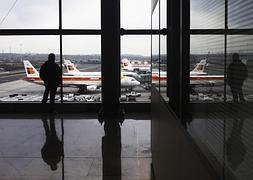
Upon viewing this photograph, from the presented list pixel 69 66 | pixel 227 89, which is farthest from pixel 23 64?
pixel 227 89

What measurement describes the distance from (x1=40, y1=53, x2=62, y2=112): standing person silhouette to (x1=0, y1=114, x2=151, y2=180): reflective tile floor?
1.34m

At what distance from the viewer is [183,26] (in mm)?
2475

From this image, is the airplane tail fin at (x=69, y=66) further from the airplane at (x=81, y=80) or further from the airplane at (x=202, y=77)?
the airplane at (x=202, y=77)

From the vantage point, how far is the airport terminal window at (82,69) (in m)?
11.3

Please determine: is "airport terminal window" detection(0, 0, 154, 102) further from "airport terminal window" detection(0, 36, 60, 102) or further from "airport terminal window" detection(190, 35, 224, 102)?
"airport terminal window" detection(190, 35, 224, 102)

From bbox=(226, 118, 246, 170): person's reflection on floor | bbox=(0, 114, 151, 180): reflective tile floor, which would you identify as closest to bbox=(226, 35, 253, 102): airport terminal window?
bbox=(226, 118, 246, 170): person's reflection on floor

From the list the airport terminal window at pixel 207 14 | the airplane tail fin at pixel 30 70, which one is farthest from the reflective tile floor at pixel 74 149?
the airport terminal window at pixel 207 14

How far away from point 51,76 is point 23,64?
1.13 meters

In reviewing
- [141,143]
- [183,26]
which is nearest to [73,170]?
[141,143]

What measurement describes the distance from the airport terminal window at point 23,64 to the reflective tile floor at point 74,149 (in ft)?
6.01

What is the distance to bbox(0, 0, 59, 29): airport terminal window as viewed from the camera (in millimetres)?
11523

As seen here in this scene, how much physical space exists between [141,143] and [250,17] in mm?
6397

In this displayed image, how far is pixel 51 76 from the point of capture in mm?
11570

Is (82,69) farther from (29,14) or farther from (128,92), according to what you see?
(29,14)
